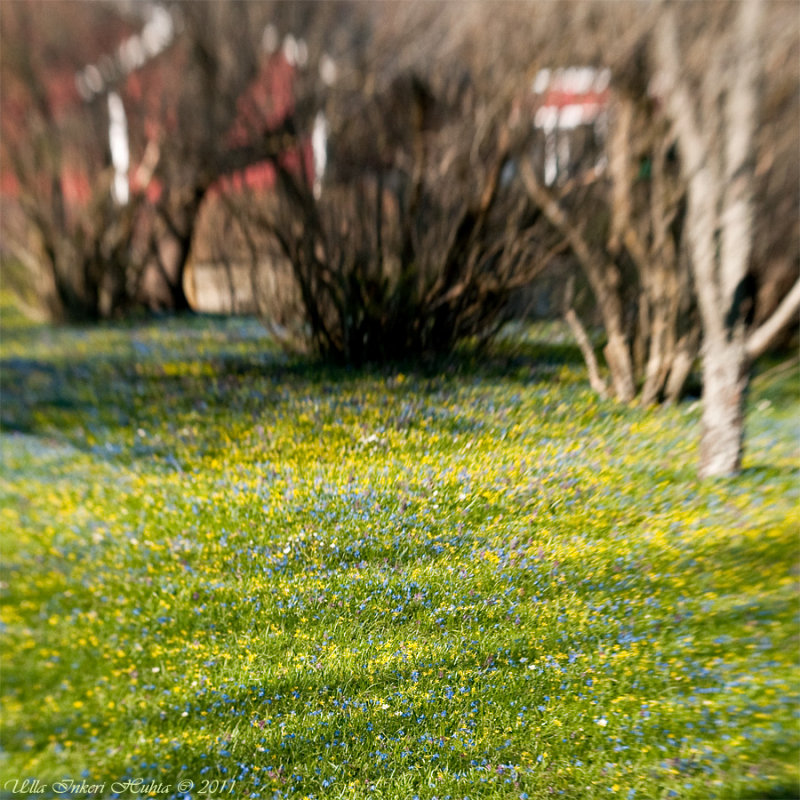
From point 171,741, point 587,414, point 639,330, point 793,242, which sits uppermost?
point 793,242

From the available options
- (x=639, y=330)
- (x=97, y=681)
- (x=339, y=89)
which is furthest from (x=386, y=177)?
(x=97, y=681)

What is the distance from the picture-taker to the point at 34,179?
10.8 ft

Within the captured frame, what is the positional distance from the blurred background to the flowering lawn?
397 mm

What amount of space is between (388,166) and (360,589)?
7.51 ft

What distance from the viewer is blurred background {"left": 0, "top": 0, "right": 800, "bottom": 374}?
3307 mm

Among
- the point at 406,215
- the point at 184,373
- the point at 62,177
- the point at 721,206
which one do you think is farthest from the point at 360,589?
the point at 721,206

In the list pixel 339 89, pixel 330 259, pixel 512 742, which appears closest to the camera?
pixel 512 742

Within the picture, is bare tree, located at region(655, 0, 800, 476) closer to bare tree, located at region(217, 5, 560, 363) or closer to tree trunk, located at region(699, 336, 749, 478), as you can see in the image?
tree trunk, located at region(699, 336, 749, 478)

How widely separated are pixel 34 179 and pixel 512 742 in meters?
3.53

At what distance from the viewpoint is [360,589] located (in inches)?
133

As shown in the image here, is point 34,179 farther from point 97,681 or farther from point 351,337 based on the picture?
point 97,681

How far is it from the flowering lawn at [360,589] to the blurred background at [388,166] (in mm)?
397

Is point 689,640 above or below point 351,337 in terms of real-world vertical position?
below

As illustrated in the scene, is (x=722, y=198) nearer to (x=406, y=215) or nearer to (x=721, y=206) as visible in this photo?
(x=721, y=206)
